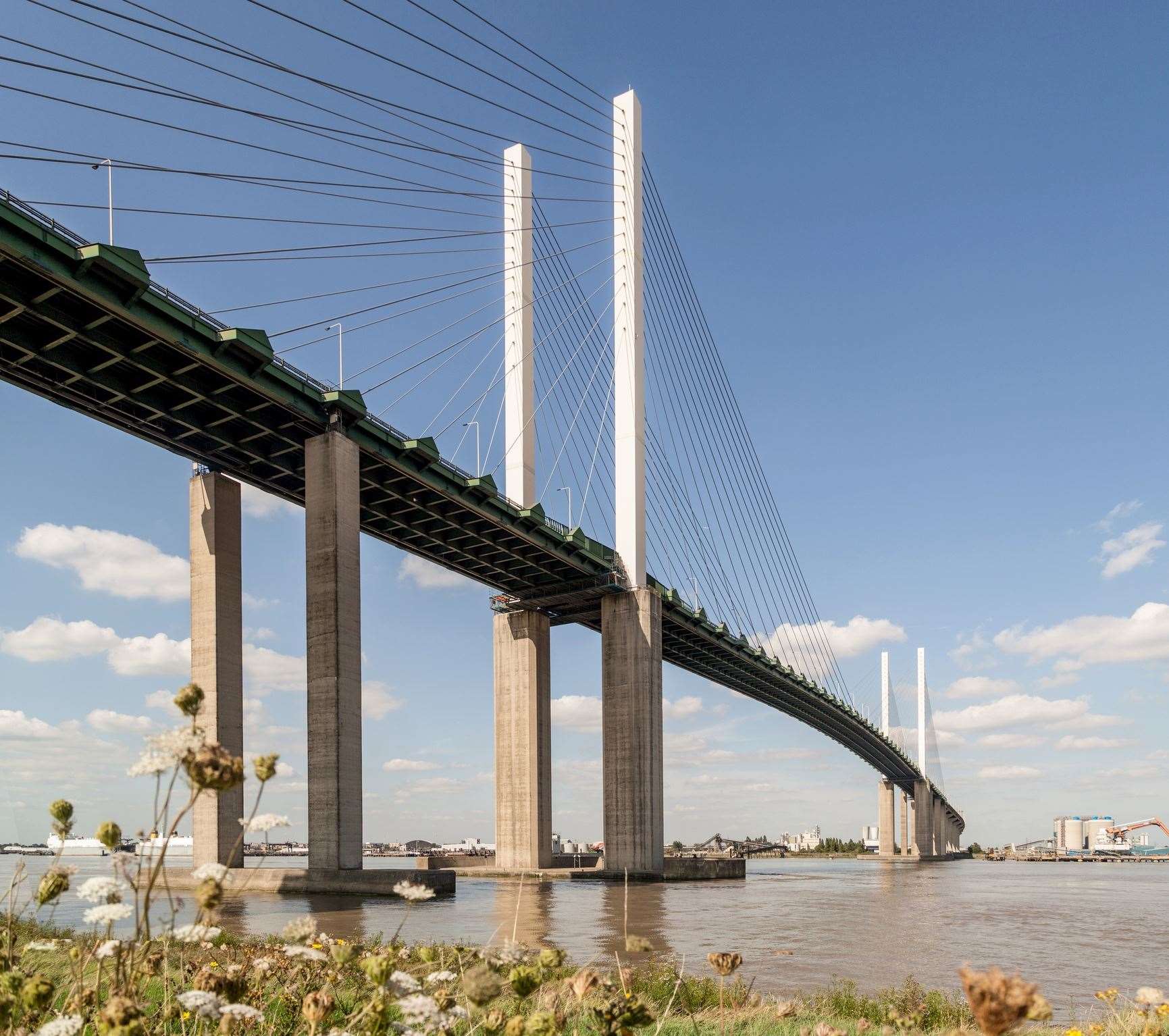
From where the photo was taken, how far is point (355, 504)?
4400 cm

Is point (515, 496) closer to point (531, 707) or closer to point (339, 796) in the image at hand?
point (531, 707)

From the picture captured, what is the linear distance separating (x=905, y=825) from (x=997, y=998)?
618 feet

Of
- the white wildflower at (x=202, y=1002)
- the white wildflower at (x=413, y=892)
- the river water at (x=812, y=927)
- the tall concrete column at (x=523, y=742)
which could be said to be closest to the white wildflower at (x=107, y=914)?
the white wildflower at (x=202, y=1002)

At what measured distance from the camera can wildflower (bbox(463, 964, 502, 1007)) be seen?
2867mm

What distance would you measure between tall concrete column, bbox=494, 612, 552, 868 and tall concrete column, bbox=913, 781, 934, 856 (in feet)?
332

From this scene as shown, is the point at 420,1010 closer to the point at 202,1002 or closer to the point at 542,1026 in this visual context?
the point at 542,1026

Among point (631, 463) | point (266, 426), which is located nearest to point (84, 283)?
point (266, 426)

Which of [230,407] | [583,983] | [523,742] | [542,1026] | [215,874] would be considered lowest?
[523,742]

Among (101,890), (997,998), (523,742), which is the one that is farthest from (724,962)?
(523,742)

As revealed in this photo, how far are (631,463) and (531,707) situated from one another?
56.4 ft

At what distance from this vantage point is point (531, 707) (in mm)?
67750

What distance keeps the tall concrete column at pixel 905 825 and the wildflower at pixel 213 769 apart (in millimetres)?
177239

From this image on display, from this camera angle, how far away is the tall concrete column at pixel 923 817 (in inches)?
6112

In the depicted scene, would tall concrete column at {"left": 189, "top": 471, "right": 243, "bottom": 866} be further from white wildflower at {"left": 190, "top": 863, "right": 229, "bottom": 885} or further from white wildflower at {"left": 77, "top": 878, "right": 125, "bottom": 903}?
white wildflower at {"left": 190, "top": 863, "right": 229, "bottom": 885}
